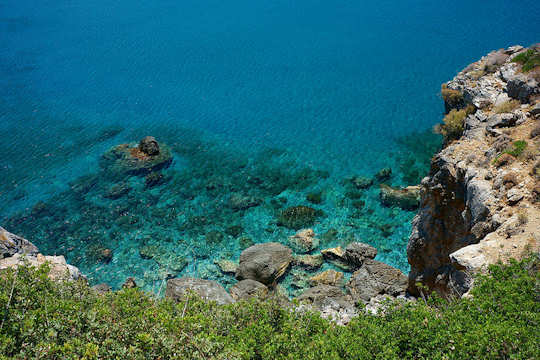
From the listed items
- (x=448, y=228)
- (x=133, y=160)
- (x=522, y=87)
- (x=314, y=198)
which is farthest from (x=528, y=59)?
(x=133, y=160)

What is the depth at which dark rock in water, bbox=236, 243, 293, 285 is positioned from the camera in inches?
867

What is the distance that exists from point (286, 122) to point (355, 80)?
12.0 m

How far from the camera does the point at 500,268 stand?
10.9 metres

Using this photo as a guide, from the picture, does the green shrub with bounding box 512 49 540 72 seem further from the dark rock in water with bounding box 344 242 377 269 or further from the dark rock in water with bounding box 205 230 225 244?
the dark rock in water with bounding box 205 230 225 244

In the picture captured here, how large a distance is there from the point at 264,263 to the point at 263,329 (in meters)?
11.6

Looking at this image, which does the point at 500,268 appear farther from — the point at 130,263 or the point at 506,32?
the point at 506,32

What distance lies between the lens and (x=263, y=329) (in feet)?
34.6

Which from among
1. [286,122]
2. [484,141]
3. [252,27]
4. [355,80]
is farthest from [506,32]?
[484,141]

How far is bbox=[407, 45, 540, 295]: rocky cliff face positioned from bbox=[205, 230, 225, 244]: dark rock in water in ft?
42.4

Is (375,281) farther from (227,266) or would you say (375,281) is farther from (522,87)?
(522,87)

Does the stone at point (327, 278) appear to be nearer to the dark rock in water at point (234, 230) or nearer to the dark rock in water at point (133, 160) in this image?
the dark rock in water at point (234, 230)

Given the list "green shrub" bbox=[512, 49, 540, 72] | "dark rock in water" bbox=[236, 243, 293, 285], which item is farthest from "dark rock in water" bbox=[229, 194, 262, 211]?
"green shrub" bbox=[512, 49, 540, 72]

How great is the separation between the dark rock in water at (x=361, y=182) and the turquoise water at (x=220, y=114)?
52cm

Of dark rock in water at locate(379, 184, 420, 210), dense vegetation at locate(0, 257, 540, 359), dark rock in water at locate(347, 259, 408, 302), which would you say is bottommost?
dark rock in water at locate(347, 259, 408, 302)
